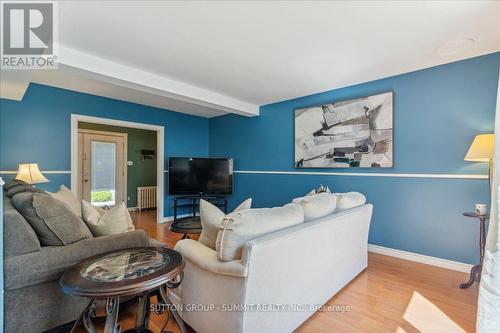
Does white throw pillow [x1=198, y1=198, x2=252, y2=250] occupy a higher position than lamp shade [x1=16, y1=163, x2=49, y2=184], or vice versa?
lamp shade [x1=16, y1=163, x2=49, y2=184]

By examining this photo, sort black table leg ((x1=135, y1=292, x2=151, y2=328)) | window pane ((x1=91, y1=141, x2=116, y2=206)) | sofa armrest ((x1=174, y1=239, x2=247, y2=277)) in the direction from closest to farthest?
sofa armrest ((x1=174, y1=239, x2=247, y2=277))
black table leg ((x1=135, y1=292, x2=151, y2=328))
window pane ((x1=91, y1=141, x2=116, y2=206))

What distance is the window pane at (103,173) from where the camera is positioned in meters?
5.82

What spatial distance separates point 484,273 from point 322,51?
2.21 m

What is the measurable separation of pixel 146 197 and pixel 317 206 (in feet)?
18.6

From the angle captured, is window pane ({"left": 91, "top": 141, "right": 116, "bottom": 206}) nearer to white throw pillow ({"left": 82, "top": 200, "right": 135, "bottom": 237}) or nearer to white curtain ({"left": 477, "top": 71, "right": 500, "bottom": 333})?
white throw pillow ({"left": 82, "top": 200, "right": 135, "bottom": 237})

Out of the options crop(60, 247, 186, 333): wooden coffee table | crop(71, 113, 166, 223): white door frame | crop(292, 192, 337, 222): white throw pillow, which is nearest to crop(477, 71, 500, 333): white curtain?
crop(292, 192, 337, 222): white throw pillow

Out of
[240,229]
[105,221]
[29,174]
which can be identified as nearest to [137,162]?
[29,174]

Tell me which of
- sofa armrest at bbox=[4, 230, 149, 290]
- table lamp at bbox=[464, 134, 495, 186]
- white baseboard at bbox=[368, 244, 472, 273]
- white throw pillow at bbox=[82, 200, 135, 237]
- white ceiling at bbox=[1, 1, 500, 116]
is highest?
white ceiling at bbox=[1, 1, 500, 116]

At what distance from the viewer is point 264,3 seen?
1764 millimetres

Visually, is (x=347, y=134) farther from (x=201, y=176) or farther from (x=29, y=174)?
(x=29, y=174)
